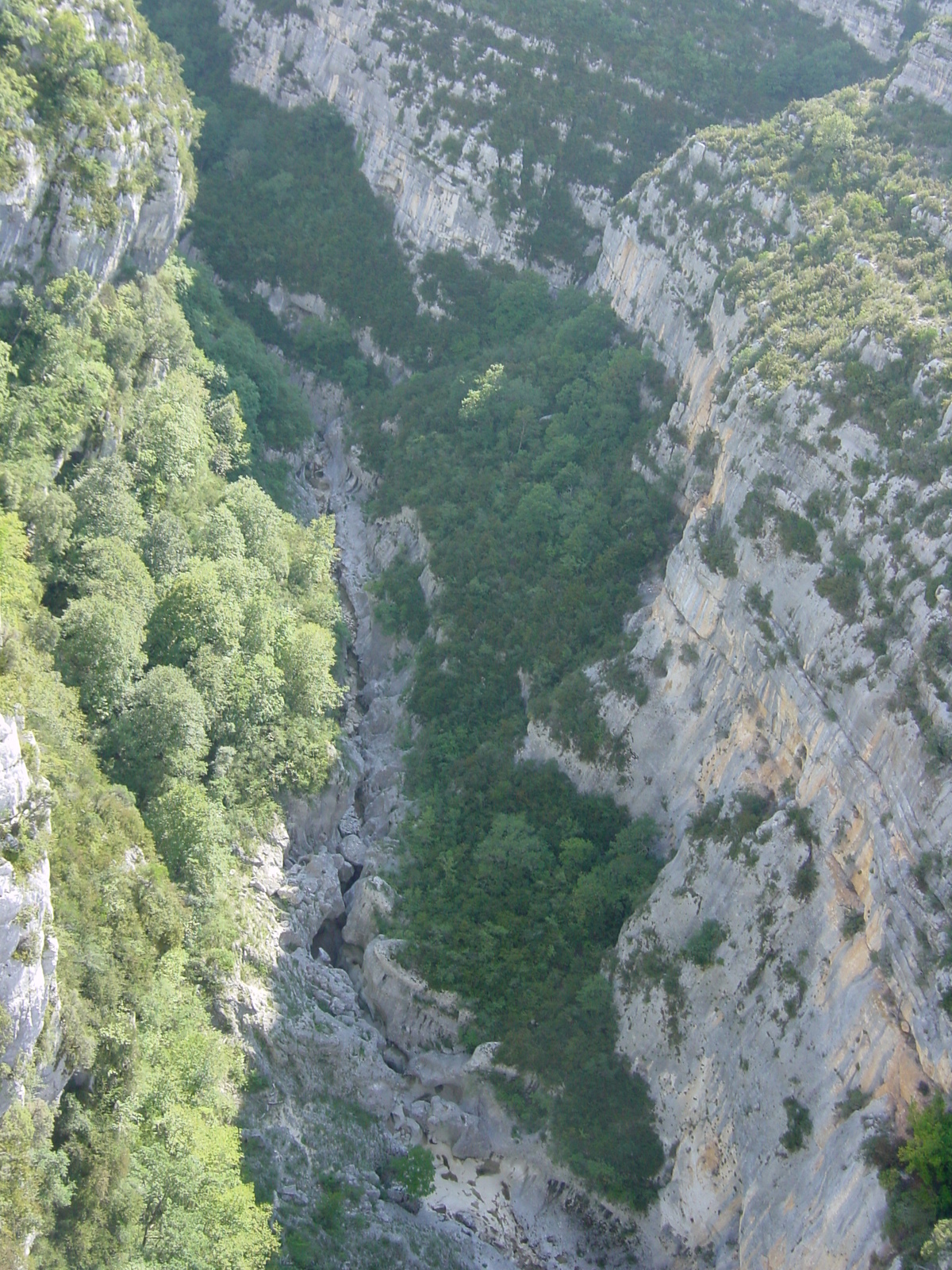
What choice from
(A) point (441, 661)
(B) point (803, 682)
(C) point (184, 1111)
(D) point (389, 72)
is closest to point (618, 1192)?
(C) point (184, 1111)

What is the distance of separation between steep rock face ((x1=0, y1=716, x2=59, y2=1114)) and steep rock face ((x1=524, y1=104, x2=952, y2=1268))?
63.9ft

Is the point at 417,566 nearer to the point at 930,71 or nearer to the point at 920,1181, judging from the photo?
the point at 930,71

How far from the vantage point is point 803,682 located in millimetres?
37031

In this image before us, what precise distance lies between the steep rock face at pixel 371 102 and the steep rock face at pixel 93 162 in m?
17.3

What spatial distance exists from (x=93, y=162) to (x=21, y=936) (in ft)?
118

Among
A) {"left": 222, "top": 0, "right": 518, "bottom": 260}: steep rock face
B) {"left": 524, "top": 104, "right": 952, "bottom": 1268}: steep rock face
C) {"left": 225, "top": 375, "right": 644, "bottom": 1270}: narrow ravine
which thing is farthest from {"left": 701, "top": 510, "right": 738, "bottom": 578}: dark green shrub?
{"left": 222, "top": 0, "right": 518, "bottom": 260}: steep rock face

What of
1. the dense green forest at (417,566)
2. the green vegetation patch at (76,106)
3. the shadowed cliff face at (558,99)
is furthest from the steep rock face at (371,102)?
the green vegetation patch at (76,106)

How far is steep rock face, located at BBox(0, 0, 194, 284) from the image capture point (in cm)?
4772

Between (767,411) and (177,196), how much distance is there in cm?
3332

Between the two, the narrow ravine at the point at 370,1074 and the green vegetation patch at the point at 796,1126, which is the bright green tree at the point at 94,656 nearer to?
the narrow ravine at the point at 370,1074

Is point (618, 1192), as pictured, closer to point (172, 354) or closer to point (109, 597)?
point (109, 597)

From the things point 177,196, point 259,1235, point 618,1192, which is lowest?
point 259,1235

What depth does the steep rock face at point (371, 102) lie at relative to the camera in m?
71.5

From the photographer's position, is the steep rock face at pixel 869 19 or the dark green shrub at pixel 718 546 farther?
the steep rock face at pixel 869 19
